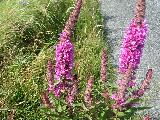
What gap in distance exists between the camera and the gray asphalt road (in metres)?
6.01

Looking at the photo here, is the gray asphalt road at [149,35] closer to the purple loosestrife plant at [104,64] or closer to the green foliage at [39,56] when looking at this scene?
the green foliage at [39,56]

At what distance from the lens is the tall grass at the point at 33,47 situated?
537cm

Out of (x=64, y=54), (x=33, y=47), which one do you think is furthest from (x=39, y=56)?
(x=64, y=54)

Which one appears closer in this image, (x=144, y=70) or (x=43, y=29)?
(x=144, y=70)

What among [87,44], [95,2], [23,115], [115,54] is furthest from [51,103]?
[95,2]

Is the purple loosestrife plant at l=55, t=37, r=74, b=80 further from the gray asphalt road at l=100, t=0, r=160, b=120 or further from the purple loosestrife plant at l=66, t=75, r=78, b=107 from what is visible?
the gray asphalt road at l=100, t=0, r=160, b=120

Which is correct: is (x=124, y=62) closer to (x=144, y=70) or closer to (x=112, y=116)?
(x=112, y=116)

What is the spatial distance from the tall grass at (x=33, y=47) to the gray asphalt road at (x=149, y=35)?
33 centimetres

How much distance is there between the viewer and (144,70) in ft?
22.2

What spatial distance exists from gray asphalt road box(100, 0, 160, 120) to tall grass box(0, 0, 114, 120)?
0.33 metres

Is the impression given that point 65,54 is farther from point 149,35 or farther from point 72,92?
point 149,35

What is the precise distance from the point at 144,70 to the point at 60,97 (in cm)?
319

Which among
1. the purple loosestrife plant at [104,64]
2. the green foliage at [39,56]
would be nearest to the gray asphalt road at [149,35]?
the green foliage at [39,56]

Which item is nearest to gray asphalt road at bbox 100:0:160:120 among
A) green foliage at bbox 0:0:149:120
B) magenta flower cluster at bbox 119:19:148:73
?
green foliage at bbox 0:0:149:120
